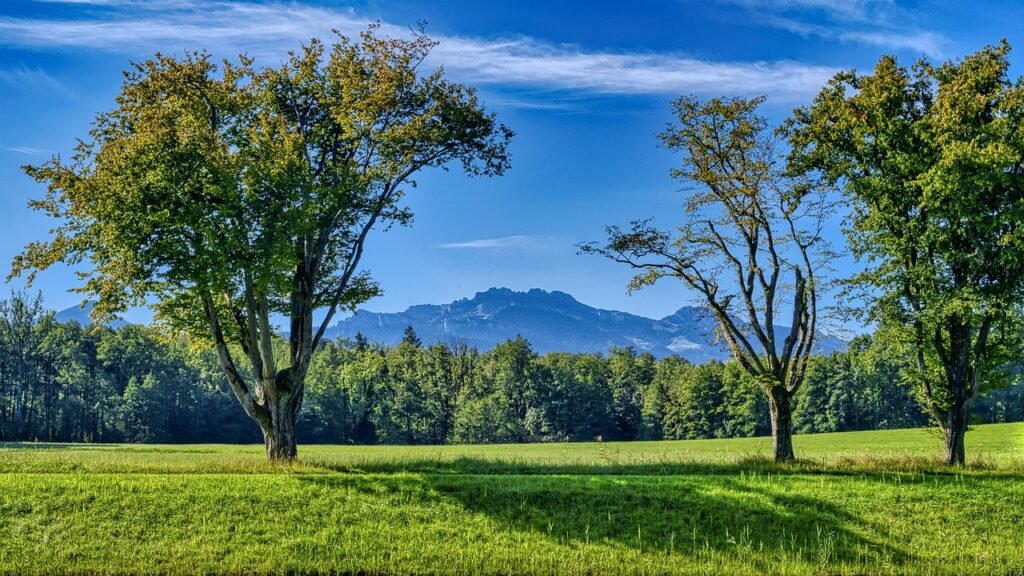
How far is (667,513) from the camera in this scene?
1700cm

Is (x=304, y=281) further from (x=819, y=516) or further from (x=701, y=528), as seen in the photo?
(x=819, y=516)

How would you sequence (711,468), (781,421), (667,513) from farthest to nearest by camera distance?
(781,421) → (711,468) → (667,513)

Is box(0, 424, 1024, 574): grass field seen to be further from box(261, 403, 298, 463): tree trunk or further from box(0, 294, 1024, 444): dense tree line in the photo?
box(0, 294, 1024, 444): dense tree line

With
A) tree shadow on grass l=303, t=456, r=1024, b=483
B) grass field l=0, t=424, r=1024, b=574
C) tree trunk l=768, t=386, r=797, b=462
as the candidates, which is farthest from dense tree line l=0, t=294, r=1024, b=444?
grass field l=0, t=424, r=1024, b=574

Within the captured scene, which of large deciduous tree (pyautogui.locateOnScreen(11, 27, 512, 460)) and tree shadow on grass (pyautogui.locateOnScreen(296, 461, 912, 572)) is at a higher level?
large deciduous tree (pyautogui.locateOnScreen(11, 27, 512, 460))

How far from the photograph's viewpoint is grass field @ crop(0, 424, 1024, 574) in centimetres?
1449

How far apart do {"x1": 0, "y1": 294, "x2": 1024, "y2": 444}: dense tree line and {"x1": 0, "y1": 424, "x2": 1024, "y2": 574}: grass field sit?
220 ft

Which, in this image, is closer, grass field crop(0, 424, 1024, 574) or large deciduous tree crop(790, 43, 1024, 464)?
grass field crop(0, 424, 1024, 574)

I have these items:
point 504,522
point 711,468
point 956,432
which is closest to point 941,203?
point 956,432

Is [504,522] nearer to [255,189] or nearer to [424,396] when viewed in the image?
[255,189]

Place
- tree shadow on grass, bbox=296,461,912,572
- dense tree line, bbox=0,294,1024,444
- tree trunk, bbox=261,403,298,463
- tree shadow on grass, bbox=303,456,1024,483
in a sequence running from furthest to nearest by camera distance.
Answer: dense tree line, bbox=0,294,1024,444 → tree trunk, bbox=261,403,298,463 → tree shadow on grass, bbox=303,456,1024,483 → tree shadow on grass, bbox=296,461,912,572

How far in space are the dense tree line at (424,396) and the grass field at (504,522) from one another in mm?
67154

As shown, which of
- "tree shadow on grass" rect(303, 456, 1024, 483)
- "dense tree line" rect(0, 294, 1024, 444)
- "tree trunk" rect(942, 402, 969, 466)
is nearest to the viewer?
"tree shadow on grass" rect(303, 456, 1024, 483)

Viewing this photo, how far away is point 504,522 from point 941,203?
17.0 meters
